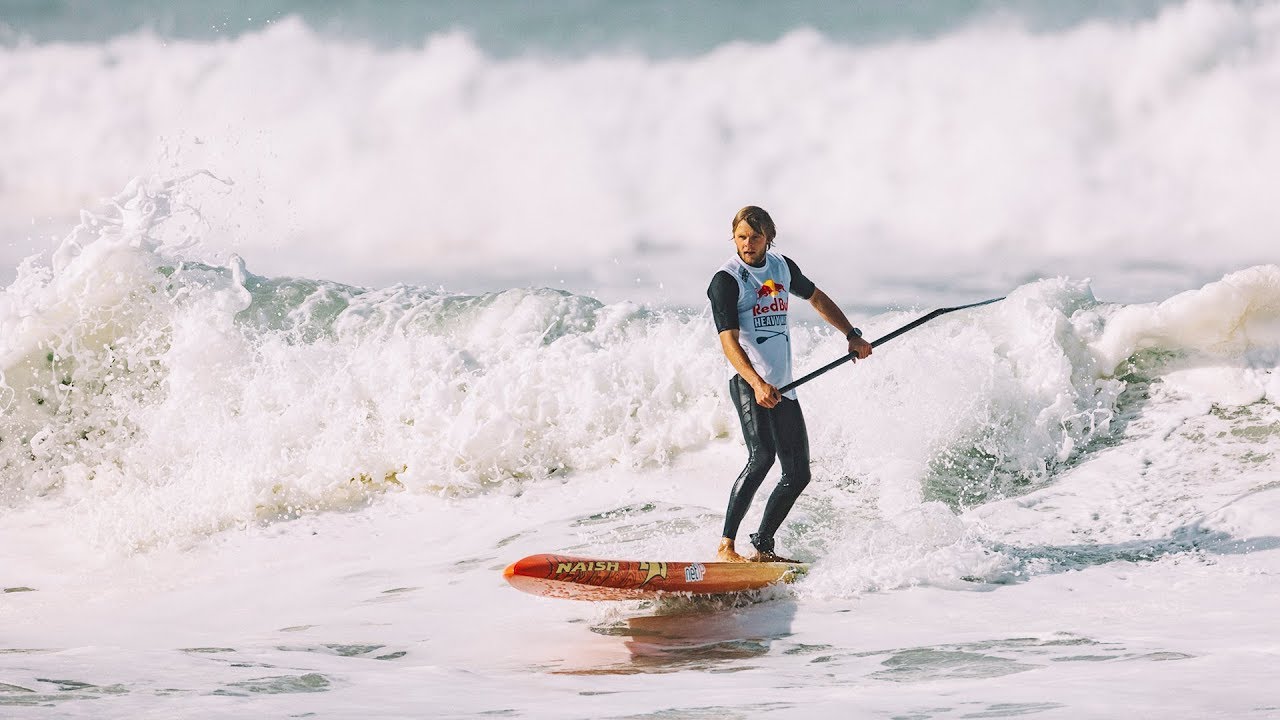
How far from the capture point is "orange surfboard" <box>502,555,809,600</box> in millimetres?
4480

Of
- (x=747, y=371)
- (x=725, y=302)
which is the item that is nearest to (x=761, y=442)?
(x=747, y=371)

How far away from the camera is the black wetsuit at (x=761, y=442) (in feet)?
15.8

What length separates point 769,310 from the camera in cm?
492

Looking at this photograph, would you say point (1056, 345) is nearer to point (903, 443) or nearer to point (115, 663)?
point (903, 443)

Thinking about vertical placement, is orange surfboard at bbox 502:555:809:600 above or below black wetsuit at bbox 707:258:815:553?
below

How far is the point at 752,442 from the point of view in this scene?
490 centimetres

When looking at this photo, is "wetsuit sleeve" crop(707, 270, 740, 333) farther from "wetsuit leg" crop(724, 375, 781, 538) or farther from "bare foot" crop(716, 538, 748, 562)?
"bare foot" crop(716, 538, 748, 562)

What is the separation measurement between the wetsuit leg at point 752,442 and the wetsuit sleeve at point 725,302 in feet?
0.93

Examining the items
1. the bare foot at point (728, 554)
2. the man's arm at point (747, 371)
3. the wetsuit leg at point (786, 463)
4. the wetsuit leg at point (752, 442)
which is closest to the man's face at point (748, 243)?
the man's arm at point (747, 371)

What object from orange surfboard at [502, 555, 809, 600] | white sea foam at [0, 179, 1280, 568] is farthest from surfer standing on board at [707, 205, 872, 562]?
white sea foam at [0, 179, 1280, 568]

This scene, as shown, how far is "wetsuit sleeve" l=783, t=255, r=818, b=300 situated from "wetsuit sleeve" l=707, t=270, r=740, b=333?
0.45 m

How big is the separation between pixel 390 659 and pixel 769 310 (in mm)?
2325

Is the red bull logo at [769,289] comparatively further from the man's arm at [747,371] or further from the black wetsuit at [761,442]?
the man's arm at [747,371]

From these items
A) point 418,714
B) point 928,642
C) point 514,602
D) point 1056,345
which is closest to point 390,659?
point 514,602
